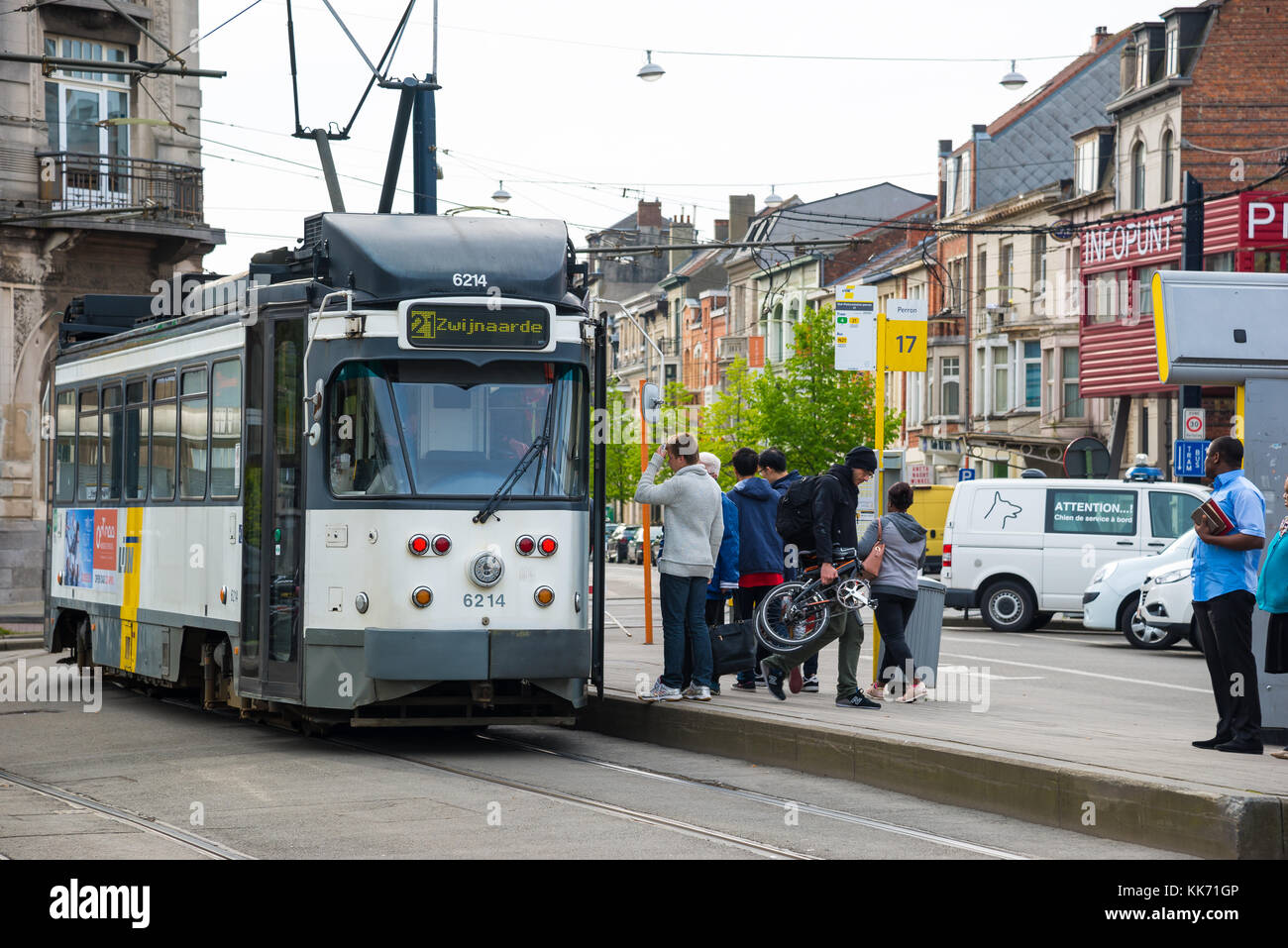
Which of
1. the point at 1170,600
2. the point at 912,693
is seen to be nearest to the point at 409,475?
the point at 912,693

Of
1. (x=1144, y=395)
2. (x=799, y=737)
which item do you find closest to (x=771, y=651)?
(x=799, y=737)

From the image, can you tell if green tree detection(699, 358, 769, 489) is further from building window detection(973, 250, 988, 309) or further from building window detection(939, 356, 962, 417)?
building window detection(973, 250, 988, 309)

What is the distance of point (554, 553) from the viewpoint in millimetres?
11664

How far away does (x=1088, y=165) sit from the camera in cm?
5266

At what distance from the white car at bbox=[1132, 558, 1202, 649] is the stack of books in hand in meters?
11.2

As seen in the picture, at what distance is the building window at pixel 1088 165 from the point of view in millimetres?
52000

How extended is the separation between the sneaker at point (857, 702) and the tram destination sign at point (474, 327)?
3.45 metres

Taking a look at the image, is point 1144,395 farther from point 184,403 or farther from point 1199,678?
point 184,403

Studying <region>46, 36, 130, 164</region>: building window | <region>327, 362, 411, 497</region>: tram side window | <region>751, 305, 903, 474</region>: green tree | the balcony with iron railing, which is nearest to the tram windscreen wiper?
<region>327, 362, 411, 497</region>: tram side window

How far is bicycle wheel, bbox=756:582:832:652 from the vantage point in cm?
1324

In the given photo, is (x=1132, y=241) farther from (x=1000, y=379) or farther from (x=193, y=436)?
(x=193, y=436)

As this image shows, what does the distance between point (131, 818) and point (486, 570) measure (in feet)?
9.70
